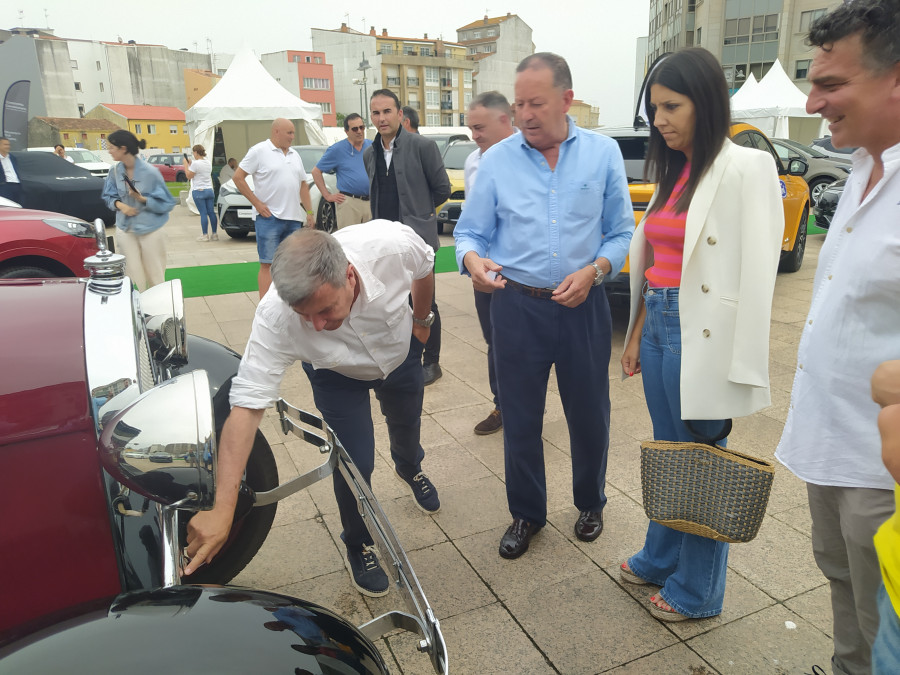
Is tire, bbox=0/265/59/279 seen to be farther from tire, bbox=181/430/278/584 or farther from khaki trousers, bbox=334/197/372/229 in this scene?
tire, bbox=181/430/278/584

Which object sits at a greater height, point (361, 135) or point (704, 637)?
point (361, 135)

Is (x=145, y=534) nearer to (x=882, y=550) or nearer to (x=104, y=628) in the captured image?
(x=104, y=628)

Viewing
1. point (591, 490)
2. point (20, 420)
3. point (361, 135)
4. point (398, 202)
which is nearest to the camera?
point (20, 420)

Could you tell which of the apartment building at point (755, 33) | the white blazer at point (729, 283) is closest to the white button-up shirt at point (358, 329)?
the white blazer at point (729, 283)

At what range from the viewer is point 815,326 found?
5.44 ft

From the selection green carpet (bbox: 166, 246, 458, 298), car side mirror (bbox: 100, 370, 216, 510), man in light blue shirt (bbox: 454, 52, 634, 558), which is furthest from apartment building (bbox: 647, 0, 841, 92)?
car side mirror (bbox: 100, 370, 216, 510)

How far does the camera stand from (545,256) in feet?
8.53

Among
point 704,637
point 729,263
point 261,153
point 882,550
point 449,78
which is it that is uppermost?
point 449,78

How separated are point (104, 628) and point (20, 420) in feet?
1.79

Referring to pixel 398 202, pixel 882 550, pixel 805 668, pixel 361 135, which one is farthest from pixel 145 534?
pixel 361 135

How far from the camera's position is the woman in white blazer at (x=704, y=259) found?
6.63 feet

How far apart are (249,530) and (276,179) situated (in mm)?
4599

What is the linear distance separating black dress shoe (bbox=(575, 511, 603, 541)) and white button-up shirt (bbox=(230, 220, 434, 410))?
111 centimetres

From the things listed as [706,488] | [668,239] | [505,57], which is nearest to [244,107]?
[668,239]
